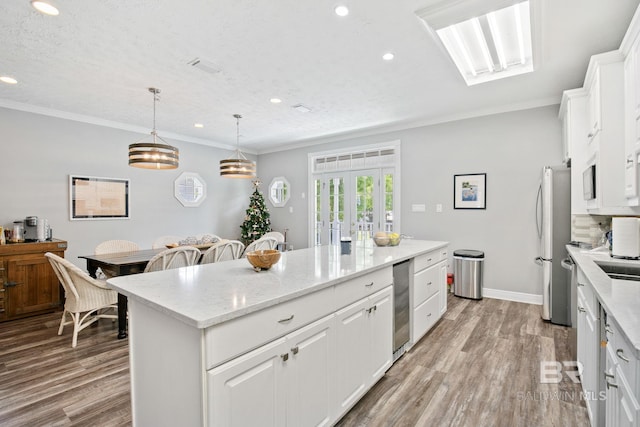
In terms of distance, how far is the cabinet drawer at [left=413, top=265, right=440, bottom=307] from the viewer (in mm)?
2818

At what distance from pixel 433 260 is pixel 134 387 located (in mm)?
2666

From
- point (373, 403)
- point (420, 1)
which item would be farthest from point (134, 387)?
point (420, 1)

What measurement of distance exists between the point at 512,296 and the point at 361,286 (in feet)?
11.6

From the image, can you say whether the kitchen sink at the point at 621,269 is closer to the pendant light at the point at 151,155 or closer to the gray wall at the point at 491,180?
the gray wall at the point at 491,180

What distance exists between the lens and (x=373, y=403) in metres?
2.05

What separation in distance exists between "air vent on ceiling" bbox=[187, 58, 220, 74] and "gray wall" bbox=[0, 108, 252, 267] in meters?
2.89

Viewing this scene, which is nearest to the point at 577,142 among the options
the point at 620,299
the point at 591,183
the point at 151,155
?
the point at 591,183

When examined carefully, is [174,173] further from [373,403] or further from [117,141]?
[373,403]

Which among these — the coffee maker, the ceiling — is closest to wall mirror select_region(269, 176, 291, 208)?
the ceiling

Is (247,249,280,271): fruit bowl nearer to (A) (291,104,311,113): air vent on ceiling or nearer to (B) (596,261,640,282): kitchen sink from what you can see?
(B) (596,261,640,282): kitchen sink

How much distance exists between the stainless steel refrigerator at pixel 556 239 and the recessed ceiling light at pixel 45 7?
4.77 meters

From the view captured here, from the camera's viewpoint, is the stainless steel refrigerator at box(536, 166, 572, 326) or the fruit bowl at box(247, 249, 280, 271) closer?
the fruit bowl at box(247, 249, 280, 271)

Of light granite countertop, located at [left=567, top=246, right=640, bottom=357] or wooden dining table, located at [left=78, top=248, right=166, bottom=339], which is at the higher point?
light granite countertop, located at [left=567, top=246, right=640, bottom=357]

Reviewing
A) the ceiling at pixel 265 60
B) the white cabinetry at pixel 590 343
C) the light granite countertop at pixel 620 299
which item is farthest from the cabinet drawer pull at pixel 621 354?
the ceiling at pixel 265 60
